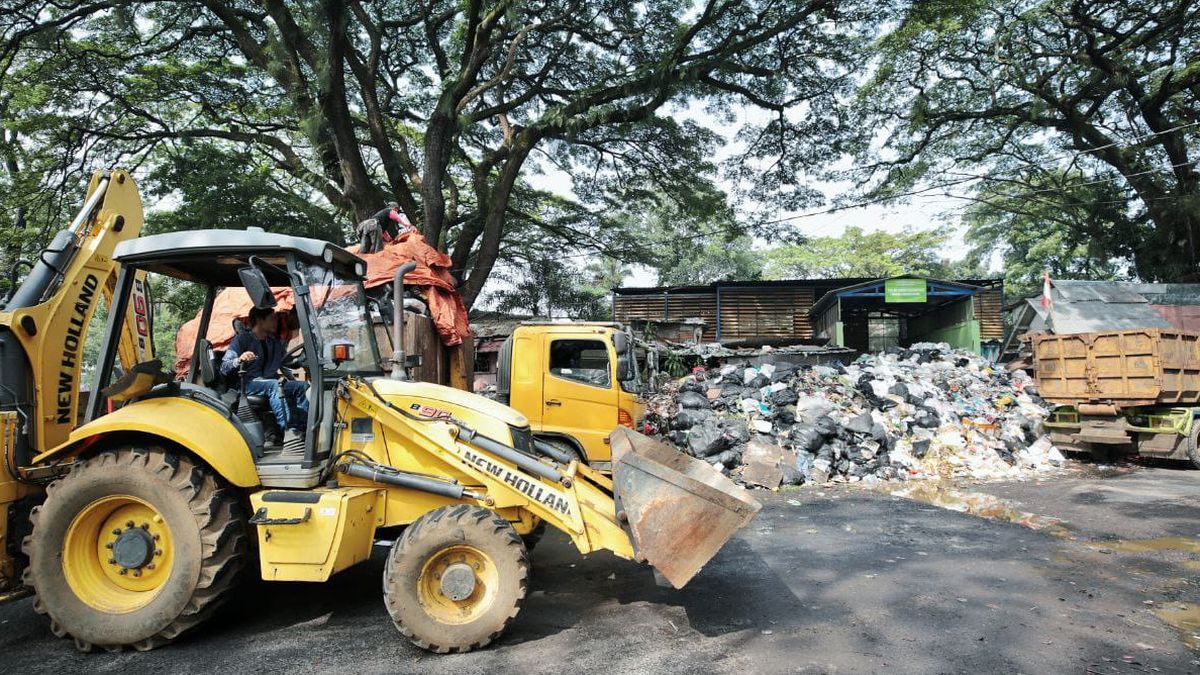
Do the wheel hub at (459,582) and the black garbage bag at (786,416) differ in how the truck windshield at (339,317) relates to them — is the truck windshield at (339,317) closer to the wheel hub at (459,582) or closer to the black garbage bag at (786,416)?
the wheel hub at (459,582)

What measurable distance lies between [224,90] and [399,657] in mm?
14323

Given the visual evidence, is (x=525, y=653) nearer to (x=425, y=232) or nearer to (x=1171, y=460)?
(x=425, y=232)

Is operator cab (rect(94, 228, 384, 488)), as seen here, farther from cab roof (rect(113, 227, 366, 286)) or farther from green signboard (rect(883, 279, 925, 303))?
green signboard (rect(883, 279, 925, 303))

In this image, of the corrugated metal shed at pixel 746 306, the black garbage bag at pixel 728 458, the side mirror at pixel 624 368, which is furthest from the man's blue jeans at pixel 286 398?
the corrugated metal shed at pixel 746 306

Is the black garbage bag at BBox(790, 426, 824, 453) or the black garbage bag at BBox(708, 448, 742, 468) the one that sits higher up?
the black garbage bag at BBox(790, 426, 824, 453)

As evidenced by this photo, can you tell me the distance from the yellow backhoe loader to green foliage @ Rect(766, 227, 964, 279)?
104ft

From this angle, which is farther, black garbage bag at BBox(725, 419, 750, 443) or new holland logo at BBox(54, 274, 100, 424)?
black garbage bag at BBox(725, 419, 750, 443)

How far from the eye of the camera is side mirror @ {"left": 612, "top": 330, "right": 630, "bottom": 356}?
7.48 m

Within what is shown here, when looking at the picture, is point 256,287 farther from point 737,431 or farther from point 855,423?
point 855,423

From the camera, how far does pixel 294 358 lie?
431 cm

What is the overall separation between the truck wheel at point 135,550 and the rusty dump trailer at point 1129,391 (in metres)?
11.5

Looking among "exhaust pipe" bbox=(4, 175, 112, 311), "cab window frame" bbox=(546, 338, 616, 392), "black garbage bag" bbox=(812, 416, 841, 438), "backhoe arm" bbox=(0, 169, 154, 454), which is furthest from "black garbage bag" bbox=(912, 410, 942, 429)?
"exhaust pipe" bbox=(4, 175, 112, 311)

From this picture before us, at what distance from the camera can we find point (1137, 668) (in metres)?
3.32

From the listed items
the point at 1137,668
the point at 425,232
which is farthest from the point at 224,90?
the point at 1137,668
